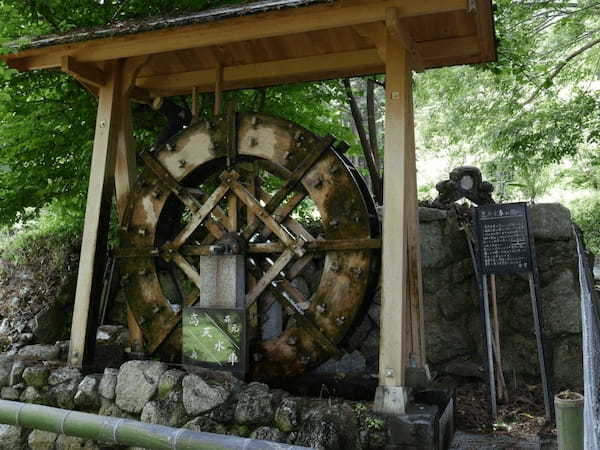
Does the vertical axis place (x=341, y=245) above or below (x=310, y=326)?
above

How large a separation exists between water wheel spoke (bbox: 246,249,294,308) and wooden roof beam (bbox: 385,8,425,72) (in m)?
1.83

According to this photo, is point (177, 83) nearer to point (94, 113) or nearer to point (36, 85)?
point (94, 113)

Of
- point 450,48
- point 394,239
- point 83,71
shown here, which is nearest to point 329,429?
point 394,239

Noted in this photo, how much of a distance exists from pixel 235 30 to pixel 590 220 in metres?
8.38

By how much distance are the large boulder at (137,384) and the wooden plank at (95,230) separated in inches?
25.9

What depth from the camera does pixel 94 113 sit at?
20.4 feet

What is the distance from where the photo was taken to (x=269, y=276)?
4.69 m

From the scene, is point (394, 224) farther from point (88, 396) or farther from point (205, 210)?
point (88, 396)

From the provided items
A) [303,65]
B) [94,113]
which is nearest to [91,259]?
[94,113]

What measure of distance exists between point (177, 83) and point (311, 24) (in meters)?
2.27

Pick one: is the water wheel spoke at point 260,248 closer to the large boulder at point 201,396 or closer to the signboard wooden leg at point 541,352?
the large boulder at point 201,396

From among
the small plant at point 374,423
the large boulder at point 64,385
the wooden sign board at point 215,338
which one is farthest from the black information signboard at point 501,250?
the large boulder at point 64,385

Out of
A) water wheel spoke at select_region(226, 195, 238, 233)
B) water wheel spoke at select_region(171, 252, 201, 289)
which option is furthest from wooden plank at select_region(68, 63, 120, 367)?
water wheel spoke at select_region(226, 195, 238, 233)

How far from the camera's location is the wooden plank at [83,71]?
471cm
